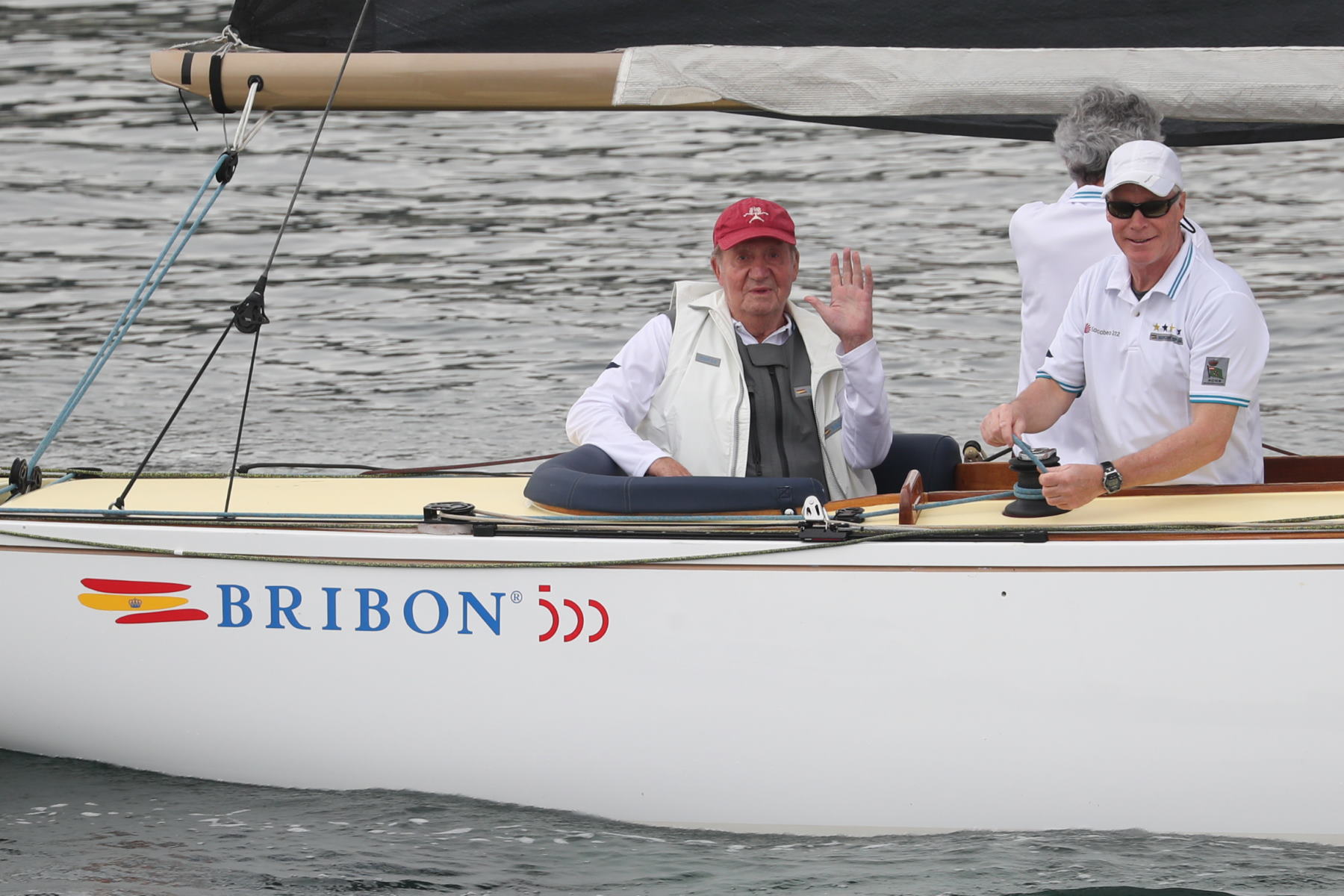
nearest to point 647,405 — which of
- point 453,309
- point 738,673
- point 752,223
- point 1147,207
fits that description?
point 752,223

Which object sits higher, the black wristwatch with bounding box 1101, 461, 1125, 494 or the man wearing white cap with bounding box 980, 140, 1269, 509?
the man wearing white cap with bounding box 980, 140, 1269, 509

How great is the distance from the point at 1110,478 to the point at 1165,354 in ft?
1.05

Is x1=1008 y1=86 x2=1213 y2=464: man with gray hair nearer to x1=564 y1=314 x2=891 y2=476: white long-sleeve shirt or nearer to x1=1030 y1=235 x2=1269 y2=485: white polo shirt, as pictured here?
x1=1030 y1=235 x2=1269 y2=485: white polo shirt

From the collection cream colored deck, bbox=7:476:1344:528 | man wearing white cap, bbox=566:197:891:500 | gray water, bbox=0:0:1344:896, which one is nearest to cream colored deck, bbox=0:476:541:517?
cream colored deck, bbox=7:476:1344:528

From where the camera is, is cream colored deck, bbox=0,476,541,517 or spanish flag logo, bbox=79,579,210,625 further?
cream colored deck, bbox=0,476,541,517

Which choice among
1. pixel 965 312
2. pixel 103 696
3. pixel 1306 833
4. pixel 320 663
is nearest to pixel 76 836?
pixel 103 696

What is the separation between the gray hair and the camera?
13.2 feet

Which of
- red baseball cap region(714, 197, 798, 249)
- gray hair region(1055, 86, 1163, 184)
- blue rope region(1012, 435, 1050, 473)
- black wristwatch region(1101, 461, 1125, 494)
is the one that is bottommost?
black wristwatch region(1101, 461, 1125, 494)

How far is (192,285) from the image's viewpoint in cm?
1164

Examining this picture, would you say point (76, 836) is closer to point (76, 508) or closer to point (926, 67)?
point (76, 508)

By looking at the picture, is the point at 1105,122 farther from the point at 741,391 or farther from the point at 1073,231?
the point at 741,391

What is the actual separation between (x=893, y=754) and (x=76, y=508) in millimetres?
2133

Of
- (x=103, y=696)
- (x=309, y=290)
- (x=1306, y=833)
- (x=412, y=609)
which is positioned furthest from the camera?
(x=309, y=290)

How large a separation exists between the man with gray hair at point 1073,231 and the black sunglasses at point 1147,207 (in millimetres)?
373
